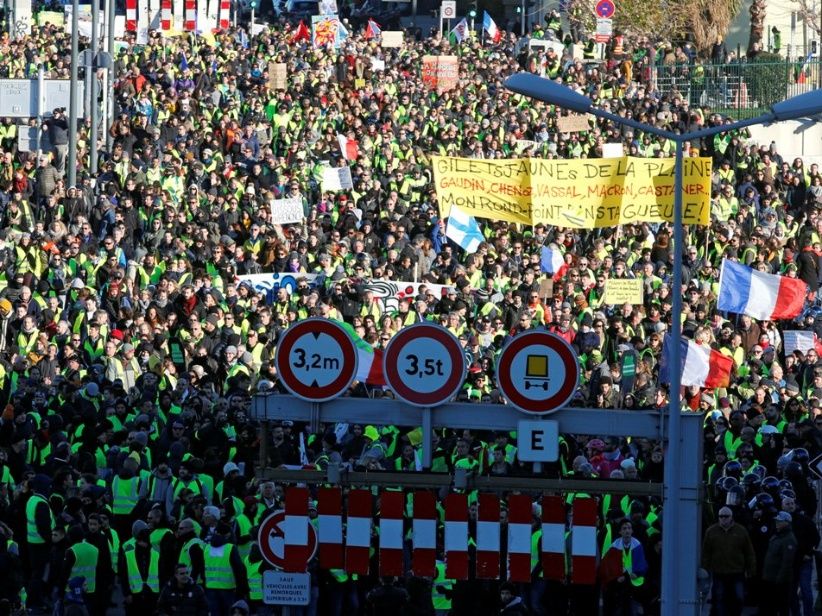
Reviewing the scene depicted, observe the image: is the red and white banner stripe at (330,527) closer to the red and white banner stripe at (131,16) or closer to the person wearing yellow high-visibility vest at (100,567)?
the person wearing yellow high-visibility vest at (100,567)

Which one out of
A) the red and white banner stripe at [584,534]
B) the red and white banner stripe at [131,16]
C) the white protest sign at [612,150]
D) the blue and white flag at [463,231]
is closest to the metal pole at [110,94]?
the blue and white flag at [463,231]

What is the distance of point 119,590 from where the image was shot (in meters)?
19.8

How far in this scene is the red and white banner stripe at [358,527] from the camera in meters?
12.8

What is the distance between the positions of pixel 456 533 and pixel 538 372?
45.9 inches

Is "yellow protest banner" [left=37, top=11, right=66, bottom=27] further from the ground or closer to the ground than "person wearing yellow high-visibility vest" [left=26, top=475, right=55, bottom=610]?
further from the ground

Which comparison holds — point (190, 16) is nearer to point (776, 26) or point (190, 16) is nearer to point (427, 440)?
point (776, 26)

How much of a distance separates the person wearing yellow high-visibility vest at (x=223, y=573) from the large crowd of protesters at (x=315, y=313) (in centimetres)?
2

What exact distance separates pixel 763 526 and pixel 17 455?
7.23m

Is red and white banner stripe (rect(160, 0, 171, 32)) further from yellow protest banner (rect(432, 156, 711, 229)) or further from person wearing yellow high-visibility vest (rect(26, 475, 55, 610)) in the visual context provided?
person wearing yellow high-visibility vest (rect(26, 475, 55, 610))

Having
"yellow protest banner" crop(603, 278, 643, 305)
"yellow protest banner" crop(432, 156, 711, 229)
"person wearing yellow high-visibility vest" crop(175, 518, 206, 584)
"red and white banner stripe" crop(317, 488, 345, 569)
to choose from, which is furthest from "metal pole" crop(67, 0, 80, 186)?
"red and white banner stripe" crop(317, 488, 345, 569)

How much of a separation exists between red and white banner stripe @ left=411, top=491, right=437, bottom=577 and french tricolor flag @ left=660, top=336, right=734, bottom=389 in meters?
9.97

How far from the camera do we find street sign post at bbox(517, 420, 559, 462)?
1257 centimetres

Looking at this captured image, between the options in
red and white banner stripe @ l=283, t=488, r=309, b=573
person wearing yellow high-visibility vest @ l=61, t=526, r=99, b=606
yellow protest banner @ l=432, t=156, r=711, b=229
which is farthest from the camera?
yellow protest banner @ l=432, t=156, r=711, b=229

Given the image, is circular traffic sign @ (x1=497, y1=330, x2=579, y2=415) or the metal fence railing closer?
circular traffic sign @ (x1=497, y1=330, x2=579, y2=415)
